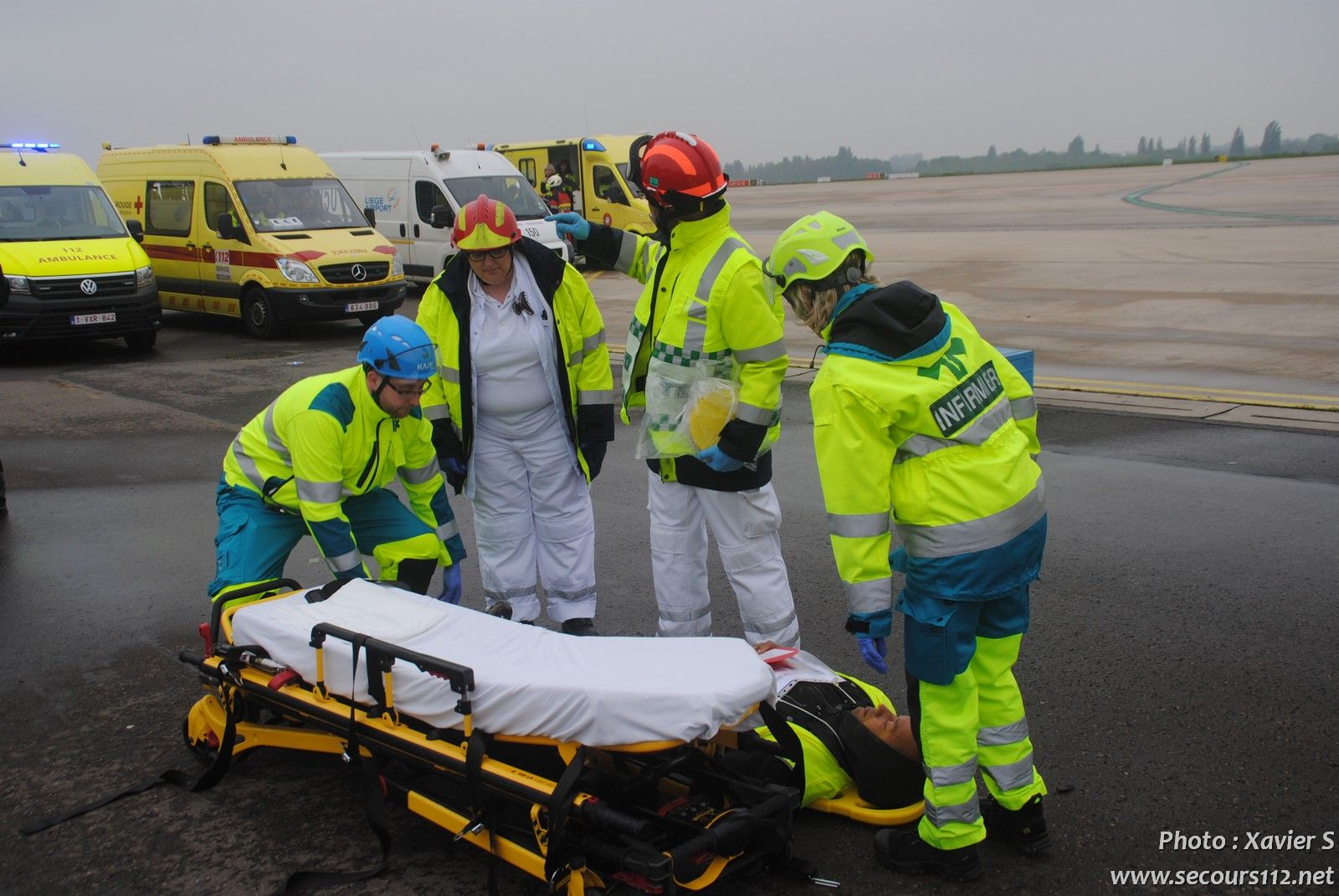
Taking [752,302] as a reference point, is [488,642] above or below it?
below

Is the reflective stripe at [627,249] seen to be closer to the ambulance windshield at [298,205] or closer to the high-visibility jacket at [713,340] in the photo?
the high-visibility jacket at [713,340]

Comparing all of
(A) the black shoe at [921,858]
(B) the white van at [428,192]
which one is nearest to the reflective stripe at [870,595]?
(A) the black shoe at [921,858]

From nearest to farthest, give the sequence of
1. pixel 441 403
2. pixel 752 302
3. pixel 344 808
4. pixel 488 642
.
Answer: pixel 488 642 < pixel 344 808 < pixel 752 302 < pixel 441 403

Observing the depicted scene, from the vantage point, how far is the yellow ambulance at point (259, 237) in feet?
47.8

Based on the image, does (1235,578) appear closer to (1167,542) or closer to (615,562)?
(1167,542)

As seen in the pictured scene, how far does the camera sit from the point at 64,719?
4.62 metres

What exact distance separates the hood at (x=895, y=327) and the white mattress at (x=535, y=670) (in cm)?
99

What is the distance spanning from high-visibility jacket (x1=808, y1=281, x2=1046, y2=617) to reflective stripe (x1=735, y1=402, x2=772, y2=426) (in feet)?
3.27

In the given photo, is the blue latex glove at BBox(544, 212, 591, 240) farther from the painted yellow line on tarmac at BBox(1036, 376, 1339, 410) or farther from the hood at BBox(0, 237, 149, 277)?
the hood at BBox(0, 237, 149, 277)

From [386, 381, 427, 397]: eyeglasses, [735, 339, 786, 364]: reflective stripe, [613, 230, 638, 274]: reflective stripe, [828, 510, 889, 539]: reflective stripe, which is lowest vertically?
[828, 510, 889, 539]: reflective stripe

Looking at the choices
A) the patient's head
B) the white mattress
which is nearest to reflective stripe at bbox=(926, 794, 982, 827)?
the patient's head

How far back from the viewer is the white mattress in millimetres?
3156

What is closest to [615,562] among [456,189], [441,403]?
[441,403]

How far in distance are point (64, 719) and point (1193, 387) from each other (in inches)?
360
